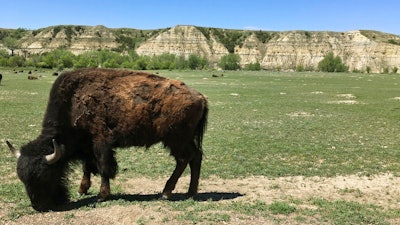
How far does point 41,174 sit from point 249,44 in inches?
7011

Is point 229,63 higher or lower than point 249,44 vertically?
lower

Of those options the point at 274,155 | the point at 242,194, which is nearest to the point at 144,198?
the point at 242,194

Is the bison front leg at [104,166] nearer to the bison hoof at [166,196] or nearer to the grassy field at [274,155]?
the grassy field at [274,155]

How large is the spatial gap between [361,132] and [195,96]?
11320mm

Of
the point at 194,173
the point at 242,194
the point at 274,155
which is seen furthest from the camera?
the point at 274,155

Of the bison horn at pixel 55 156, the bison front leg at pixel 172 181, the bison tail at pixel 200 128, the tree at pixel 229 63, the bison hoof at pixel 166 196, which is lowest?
the bison hoof at pixel 166 196

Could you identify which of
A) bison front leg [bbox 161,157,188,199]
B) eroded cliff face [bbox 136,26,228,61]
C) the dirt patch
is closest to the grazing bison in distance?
bison front leg [bbox 161,157,188,199]

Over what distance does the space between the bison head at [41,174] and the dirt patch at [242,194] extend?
31 cm

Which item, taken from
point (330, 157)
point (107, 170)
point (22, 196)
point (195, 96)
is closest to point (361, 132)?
point (330, 157)

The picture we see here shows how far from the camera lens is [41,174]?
7.30 metres

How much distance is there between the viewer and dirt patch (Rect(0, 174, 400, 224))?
691 centimetres

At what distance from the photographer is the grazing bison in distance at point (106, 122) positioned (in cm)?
779

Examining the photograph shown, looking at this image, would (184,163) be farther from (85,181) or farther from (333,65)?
(333,65)

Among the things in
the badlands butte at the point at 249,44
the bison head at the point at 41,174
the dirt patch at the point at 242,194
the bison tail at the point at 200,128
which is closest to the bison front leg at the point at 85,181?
the bison head at the point at 41,174
